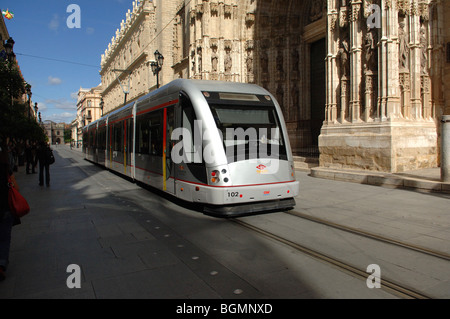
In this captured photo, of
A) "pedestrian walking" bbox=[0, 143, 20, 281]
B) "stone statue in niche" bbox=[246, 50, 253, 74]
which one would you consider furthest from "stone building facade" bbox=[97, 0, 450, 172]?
"pedestrian walking" bbox=[0, 143, 20, 281]

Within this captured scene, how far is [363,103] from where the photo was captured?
39.1ft

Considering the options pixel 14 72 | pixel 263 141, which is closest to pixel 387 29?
pixel 263 141

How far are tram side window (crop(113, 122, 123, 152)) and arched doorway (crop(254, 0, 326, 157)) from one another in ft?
29.6

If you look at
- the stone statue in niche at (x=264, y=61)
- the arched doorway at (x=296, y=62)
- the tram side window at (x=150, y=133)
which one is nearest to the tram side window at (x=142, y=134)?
the tram side window at (x=150, y=133)

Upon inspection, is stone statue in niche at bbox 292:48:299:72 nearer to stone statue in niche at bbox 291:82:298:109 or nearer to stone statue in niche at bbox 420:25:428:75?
stone statue in niche at bbox 291:82:298:109

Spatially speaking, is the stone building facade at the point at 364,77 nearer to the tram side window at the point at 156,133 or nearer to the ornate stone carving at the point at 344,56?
the ornate stone carving at the point at 344,56

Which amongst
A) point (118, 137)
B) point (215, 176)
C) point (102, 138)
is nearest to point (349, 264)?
point (215, 176)

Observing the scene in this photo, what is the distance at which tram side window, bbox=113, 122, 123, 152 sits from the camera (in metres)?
13.1

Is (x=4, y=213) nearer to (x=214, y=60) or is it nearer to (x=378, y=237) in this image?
(x=378, y=237)

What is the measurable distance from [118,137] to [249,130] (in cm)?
856

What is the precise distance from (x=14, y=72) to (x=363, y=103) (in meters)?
12.0

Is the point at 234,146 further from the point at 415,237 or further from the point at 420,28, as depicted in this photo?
the point at 420,28

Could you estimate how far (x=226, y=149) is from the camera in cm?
624
